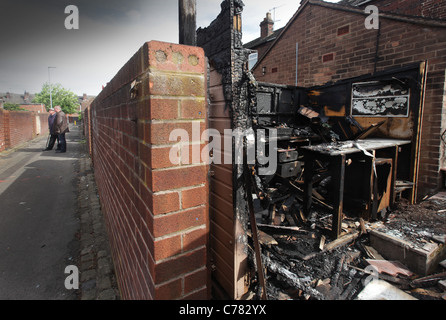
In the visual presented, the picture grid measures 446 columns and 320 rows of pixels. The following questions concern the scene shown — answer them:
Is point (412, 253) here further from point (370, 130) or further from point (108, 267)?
A: point (108, 267)

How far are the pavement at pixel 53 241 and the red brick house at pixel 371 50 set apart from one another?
591cm

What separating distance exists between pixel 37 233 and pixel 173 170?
4.15 metres

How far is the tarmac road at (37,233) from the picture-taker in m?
2.74

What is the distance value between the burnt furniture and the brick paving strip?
2970 millimetres

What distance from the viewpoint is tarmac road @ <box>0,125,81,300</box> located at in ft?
9.00

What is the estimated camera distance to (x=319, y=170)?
16.0 ft
